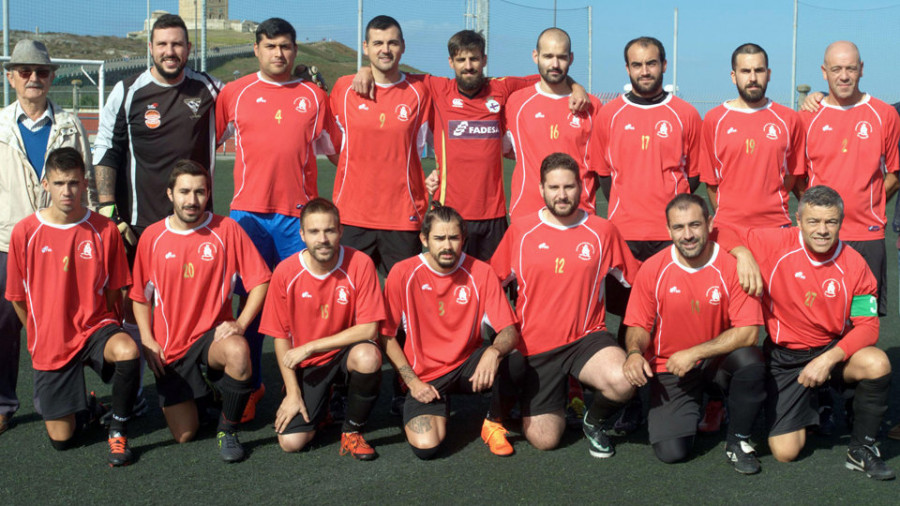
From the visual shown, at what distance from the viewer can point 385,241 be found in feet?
16.4

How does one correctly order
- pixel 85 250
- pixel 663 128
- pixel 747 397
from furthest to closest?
pixel 663 128, pixel 85 250, pixel 747 397

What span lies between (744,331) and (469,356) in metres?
1.31

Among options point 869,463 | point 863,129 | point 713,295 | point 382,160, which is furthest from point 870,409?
point 382,160

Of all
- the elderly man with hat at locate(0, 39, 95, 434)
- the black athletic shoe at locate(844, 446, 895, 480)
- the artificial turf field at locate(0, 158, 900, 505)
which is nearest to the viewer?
the artificial turf field at locate(0, 158, 900, 505)

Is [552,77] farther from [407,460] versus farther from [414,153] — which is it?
[407,460]

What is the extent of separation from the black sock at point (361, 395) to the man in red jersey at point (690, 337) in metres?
1.18

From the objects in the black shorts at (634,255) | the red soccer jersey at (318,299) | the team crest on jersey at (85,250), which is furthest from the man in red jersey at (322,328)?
the black shorts at (634,255)

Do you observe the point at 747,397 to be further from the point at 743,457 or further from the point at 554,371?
the point at 554,371

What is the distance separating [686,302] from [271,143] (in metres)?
2.33

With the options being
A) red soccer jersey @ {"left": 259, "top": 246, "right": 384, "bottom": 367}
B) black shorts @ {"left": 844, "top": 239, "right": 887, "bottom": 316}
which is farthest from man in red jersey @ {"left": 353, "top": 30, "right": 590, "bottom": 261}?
black shorts @ {"left": 844, "top": 239, "right": 887, "bottom": 316}

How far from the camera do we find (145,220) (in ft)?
15.8

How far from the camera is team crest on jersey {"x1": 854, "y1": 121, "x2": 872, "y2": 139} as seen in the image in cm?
471

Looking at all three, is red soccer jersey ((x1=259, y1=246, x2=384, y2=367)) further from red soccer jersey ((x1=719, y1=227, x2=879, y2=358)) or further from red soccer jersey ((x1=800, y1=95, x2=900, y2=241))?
red soccer jersey ((x1=800, y1=95, x2=900, y2=241))

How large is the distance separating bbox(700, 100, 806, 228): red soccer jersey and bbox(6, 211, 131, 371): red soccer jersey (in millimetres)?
3218
